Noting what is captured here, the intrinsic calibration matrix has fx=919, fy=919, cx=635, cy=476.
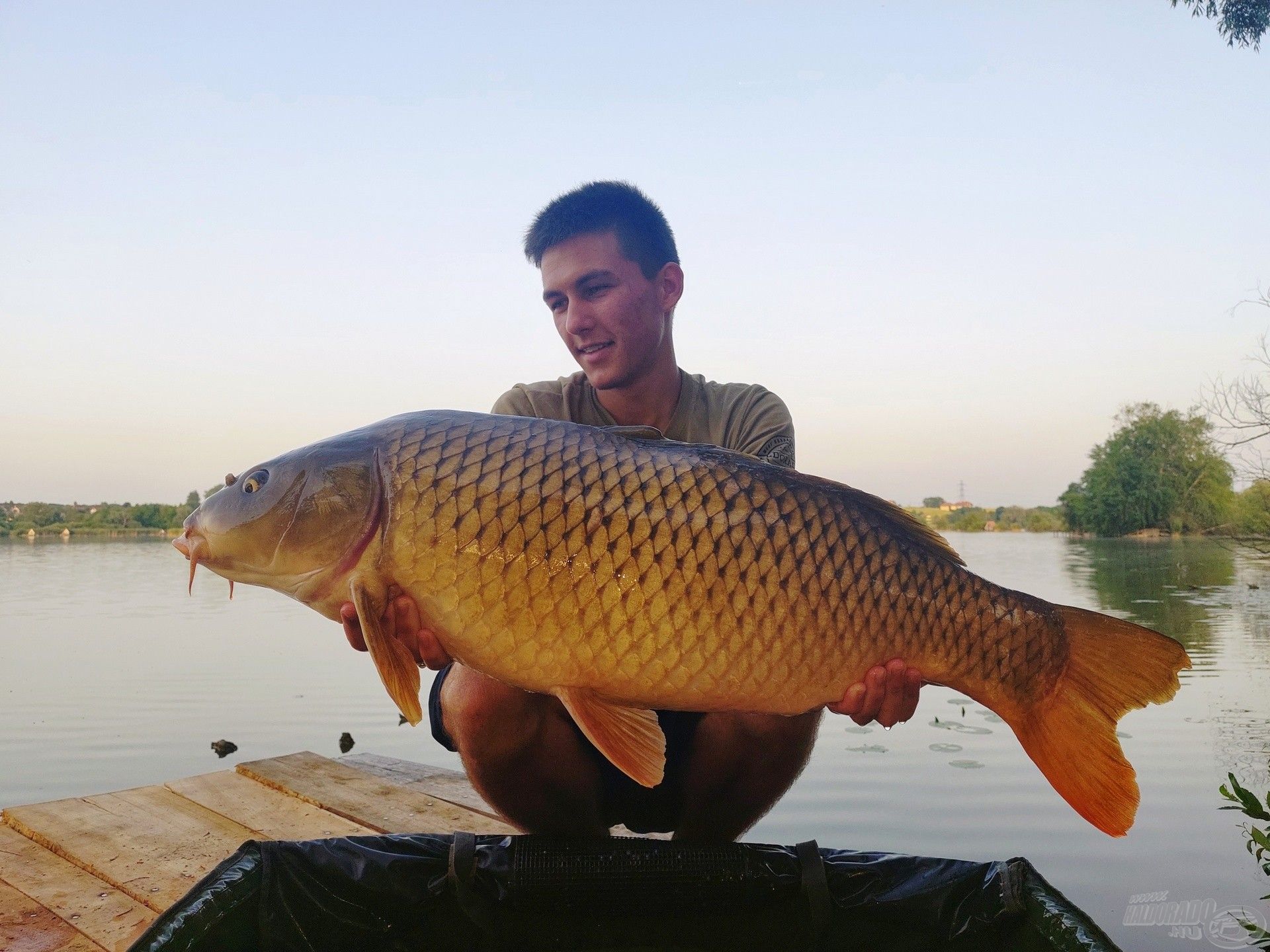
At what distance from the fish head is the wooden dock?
663 millimetres

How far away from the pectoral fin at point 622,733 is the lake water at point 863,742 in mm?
816

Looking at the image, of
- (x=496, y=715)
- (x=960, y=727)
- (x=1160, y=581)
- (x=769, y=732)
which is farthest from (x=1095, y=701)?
(x=1160, y=581)

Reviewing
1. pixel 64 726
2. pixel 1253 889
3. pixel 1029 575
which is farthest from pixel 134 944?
pixel 1029 575

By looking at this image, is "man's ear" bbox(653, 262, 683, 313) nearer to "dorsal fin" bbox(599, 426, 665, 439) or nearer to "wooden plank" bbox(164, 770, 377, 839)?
"dorsal fin" bbox(599, 426, 665, 439)

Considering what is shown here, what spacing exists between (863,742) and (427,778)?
9.80 ft

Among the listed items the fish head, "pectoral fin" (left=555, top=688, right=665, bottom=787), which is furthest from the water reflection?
the fish head

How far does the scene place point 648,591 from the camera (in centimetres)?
146

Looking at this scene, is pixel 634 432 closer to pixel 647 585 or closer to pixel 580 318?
pixel 647 585

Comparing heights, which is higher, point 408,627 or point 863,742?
point 408,627

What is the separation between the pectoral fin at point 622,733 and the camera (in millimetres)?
1481

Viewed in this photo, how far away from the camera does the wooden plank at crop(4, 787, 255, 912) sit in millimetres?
1900

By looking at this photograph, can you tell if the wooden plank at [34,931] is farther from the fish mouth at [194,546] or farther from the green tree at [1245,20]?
the green tree at [1245,20]

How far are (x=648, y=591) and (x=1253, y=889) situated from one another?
2.91m

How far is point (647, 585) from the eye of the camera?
1.46 metres
